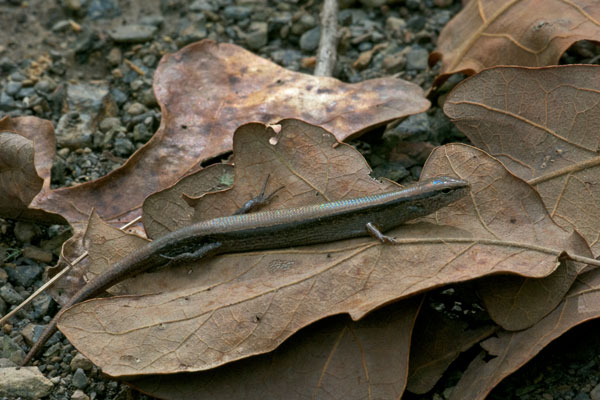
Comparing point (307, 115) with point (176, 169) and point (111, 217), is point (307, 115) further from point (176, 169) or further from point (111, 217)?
point (111, 217)

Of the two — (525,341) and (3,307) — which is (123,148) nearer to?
(3,307)

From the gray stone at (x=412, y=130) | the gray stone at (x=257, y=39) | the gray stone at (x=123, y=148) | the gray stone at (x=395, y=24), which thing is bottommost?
the gray stone at (x=123, y=148)

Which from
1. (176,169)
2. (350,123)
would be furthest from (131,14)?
(350,123)

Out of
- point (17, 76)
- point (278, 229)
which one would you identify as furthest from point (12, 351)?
point (17, 76)

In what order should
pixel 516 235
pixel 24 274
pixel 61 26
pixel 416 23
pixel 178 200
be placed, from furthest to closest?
1. pixel 61 26
2. pixel 416 23
3. pixel 24 274
4. pixel 178 200
5. pixel 516 235

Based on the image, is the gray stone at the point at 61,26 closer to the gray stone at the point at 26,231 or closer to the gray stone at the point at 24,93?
the gray stone at the point at 24,93

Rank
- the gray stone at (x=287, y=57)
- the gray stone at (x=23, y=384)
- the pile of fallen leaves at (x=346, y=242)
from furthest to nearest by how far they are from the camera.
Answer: the gray stone at (x=287, y=57), the gray stone at (x=23, y=384), the pile of fallen leaves at (x=346, y=242)

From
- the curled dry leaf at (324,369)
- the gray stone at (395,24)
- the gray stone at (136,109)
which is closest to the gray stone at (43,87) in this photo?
the gray stone at (136,109)
